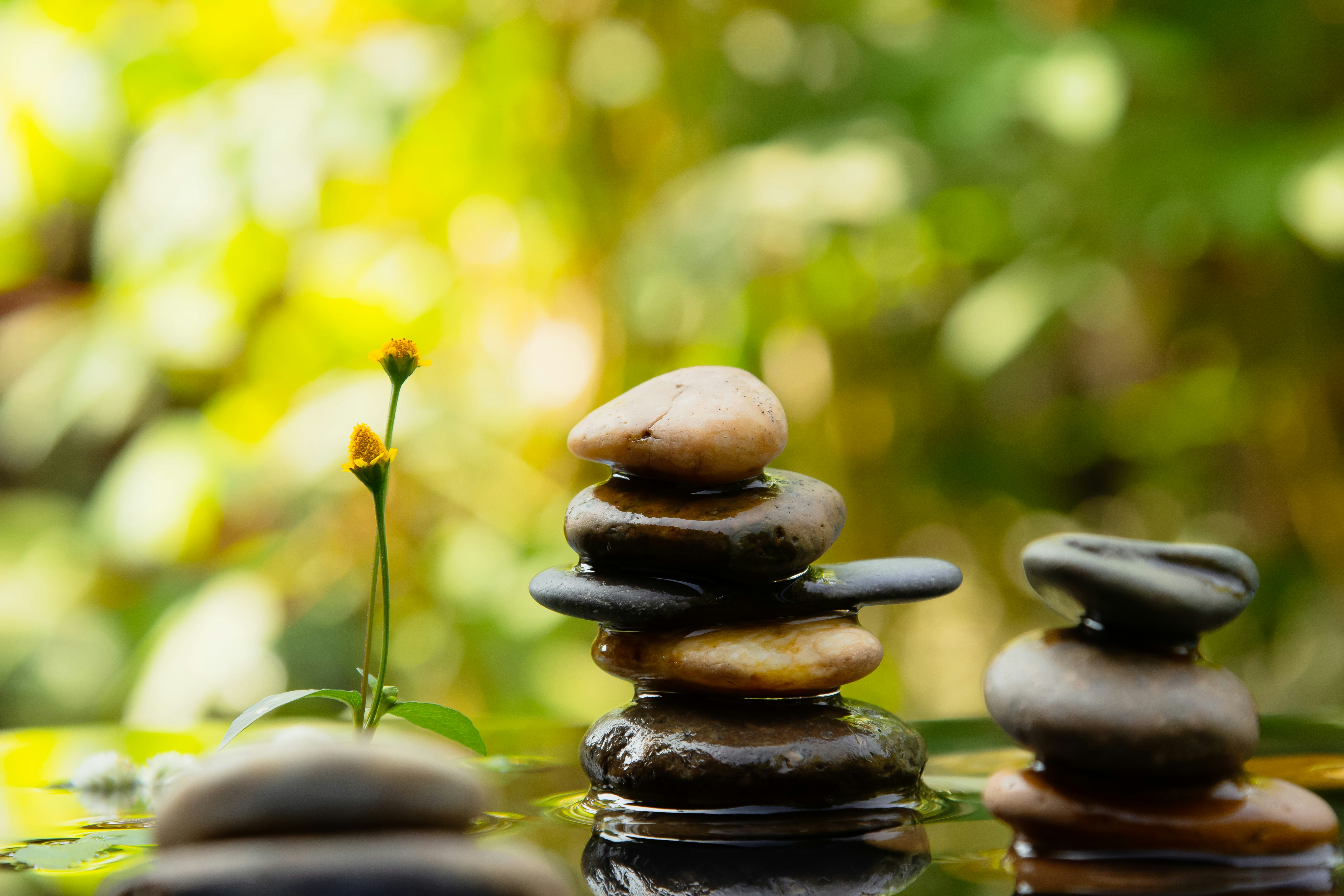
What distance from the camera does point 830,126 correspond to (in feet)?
7.39

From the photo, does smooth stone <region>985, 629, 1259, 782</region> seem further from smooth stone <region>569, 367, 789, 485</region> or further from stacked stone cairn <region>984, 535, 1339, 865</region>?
smooth stone <region>569, 367, 789, 485</region>

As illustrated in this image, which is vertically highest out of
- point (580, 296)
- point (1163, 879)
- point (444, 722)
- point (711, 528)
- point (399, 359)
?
point (580, 296)

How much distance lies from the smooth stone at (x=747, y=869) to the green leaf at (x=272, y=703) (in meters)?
0.18

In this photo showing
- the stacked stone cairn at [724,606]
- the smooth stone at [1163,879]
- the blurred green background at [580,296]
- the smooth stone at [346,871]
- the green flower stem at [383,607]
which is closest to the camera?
the smooth stone at [346,871]

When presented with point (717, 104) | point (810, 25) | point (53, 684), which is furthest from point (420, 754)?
point (53, 684)

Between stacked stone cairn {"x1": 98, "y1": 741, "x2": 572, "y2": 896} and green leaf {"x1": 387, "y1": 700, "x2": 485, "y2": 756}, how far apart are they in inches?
9.8

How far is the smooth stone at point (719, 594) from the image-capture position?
829 millimetres

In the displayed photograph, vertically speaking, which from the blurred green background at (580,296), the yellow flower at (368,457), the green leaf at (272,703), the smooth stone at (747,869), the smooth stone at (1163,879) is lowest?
the smooth stone at (1163,879)

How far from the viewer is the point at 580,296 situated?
97.1 inches

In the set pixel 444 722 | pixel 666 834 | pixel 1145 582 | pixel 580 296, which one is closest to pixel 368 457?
pixel 444 722

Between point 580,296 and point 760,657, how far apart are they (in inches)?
67.9

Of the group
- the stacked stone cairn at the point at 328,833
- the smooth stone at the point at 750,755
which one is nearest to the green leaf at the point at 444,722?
the smooth stone at the point at 750,755

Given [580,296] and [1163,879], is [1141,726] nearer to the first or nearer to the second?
[1163,879]

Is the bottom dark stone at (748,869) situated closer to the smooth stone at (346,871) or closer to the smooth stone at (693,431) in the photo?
the smooth stone at (346,871)
